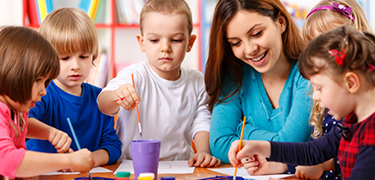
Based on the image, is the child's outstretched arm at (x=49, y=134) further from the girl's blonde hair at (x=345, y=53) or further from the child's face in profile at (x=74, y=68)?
the girl's blonde hair at (x=345, y=53)

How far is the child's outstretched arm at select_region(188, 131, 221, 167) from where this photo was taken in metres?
1.18

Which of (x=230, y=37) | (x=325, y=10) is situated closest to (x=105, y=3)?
(x=230, y=37)

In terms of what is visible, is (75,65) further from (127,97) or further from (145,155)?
→ (145,155)

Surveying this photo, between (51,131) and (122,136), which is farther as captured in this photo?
(122,136)

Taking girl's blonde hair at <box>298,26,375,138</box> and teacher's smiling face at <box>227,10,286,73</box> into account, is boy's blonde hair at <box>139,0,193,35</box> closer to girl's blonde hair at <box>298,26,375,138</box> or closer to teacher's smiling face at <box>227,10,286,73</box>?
teacher's smiling face at <box>227,10,286,73</box>

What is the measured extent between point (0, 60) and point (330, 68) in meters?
0.81

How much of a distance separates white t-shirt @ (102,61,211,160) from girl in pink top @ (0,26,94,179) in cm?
51

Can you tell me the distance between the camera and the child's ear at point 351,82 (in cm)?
80

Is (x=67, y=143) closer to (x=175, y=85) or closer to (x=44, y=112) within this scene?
(x=44, y=112)

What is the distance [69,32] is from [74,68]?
0.14 meters

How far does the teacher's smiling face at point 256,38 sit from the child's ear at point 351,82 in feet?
1.59

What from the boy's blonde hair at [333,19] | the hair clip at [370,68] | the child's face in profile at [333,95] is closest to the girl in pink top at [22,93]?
the child's face in profile at [333,95]

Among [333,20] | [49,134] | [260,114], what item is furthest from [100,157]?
[333,20]

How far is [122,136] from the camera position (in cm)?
147
